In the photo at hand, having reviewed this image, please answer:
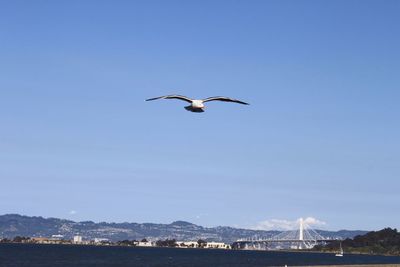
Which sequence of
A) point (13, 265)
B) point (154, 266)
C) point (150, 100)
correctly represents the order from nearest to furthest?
point (150, 100) → point (13, 265) → point (154, 266)

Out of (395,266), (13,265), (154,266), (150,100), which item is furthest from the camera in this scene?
(154,266)

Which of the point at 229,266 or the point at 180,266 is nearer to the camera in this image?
the point at 180,266

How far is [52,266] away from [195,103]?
107677 millimetres

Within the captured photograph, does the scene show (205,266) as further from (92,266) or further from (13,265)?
(13,265)

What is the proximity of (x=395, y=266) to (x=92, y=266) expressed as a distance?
2828 inches

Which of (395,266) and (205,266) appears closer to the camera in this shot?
(395,266)

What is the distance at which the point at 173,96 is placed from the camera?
31.0 meters

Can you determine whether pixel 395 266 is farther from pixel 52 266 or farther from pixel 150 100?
pixel 52 266

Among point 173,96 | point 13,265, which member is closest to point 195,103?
point 173,96

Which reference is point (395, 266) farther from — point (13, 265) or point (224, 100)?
point (13, 265)

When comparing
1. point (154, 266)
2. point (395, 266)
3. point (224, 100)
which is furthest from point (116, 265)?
point (224, 100)

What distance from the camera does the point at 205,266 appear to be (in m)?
142

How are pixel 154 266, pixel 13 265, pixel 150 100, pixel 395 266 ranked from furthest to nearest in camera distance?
pixel 154 266 → pixel 13 265 → pixel 395 266 → pixel 150 100

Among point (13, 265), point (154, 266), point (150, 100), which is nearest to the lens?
point (150, 100)
